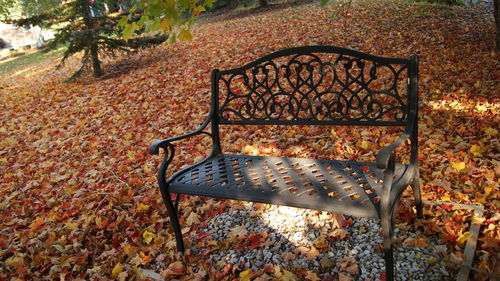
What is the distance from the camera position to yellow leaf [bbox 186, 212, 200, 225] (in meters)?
2.78

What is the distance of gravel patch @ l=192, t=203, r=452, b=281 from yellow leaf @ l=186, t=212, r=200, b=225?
12 centimetres

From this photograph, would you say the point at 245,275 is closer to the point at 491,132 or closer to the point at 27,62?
the point at 491,132

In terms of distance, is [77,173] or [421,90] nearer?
[77,173]

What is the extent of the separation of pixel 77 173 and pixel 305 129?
274 centimetres

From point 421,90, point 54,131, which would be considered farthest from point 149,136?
point 421,90

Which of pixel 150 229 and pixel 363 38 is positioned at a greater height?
pixel 363 38

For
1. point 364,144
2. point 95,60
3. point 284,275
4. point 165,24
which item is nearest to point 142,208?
point 284,275

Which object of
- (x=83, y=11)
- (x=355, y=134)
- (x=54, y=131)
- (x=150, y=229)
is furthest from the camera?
(x=83, y=11)

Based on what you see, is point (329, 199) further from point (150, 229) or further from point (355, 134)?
point (355, 134)

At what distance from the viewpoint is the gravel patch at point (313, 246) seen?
2.04 metres

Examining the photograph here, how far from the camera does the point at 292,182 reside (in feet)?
7.13

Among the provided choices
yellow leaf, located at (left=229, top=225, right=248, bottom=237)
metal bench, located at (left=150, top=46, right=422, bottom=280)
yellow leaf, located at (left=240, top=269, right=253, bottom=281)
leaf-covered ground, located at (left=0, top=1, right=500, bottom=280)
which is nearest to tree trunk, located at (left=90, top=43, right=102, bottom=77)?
leaf-covered ground, located at (left=0, top=1, right=500, bottom=280)

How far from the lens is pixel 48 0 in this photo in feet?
35.6

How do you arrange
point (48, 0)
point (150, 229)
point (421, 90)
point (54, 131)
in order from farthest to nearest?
point (48, 0) < point (54, 131) < point (421, 90) < point (150, 229)
